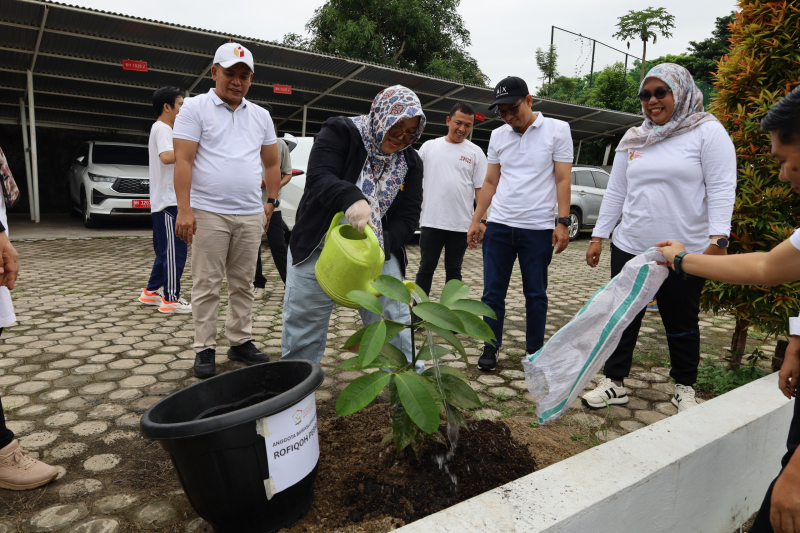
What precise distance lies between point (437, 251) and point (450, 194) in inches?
20.7

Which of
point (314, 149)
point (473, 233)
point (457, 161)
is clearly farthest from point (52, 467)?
point (457, 161)

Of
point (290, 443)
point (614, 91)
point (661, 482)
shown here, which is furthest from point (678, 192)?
point (614, 91)

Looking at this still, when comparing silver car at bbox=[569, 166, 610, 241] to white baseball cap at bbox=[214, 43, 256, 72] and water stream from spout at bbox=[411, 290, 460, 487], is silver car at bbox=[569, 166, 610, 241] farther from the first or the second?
water stream from spout at bbox=[411, 290, 460, 487]

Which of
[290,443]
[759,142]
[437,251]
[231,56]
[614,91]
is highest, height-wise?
[614,91]

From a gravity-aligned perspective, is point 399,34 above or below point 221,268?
above

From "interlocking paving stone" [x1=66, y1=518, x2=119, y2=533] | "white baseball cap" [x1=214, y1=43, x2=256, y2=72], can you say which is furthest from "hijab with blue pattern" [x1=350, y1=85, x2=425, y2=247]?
"interlocking paving stone" [x1=66, y1=518, x2=119, y2=533]

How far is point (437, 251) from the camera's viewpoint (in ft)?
15.2

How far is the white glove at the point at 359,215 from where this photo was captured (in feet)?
6.71

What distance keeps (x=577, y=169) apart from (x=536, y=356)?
11040mm

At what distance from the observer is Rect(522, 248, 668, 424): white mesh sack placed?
198 centimetres

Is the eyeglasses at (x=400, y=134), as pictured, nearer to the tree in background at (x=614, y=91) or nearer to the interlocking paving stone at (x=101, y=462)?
the interlocking paving stone at (x=101, y=462)

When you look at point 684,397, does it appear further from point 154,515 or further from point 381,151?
point 154,515

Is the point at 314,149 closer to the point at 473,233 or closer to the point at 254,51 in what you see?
the point at 473,233

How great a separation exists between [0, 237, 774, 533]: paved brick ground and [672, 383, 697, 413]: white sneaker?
114 mm
